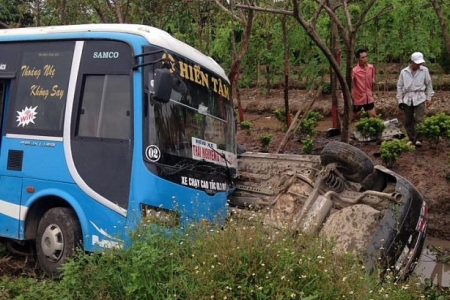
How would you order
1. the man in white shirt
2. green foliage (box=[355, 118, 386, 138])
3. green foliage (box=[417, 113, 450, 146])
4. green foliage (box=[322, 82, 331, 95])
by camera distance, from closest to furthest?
green foliage (box=[417, 113, 450, 146]) → the man in white shirt → green foliage (box=[355, 118, 386, 138]) → green foliage (box=[322, 82, 331, 95])

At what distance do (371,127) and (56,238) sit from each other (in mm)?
6457

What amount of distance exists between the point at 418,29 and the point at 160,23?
24.1ft

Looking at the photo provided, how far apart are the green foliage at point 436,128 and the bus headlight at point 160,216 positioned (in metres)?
5.87

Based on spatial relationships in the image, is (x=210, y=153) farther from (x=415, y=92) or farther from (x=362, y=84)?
(x=362, y=84)

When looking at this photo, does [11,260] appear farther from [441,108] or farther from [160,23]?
[441,108]

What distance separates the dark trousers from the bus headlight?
5.97 meters

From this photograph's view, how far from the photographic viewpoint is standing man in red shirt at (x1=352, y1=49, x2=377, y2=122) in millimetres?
10711

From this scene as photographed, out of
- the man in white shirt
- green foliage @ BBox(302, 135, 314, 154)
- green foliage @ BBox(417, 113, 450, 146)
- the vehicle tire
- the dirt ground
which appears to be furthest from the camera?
green foliage @ BBox(302, 135, 314, 154)

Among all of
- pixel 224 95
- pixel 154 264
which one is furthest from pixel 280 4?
pixel 154 264

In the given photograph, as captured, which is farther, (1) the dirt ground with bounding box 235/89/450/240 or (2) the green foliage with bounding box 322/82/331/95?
(2) the green foliage with bounding box 322/82/331/95

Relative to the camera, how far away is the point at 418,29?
50.8ft

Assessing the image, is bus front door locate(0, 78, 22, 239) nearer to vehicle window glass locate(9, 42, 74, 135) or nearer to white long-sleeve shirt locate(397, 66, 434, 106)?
vehicle window glass locate(9, 42, 74, 135)

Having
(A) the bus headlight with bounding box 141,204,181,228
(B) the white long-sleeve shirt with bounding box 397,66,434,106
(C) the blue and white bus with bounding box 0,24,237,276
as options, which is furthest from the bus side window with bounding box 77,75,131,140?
(B) the white long-sleeve shirt with bounding box 397,66,434,106

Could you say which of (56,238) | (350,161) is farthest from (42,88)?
(350,161)
